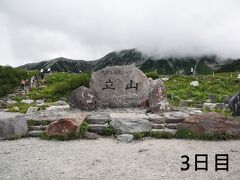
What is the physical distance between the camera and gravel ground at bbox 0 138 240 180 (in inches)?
421

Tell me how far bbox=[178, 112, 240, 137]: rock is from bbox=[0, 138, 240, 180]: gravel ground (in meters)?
0.69

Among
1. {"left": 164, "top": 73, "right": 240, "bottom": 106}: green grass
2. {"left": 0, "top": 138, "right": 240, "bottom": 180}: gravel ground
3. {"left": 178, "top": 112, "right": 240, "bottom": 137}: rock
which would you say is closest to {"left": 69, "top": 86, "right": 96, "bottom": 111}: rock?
{"left": 0, "top": 138, "right": 240, "bottom": 180}: gravel ground

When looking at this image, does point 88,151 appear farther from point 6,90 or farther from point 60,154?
point 6,90

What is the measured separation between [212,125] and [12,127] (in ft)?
26.2

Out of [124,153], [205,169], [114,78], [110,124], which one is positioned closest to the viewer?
[205,169]

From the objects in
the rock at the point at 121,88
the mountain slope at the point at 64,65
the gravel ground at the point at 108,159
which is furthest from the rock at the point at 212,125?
the mountain slope at the point at 64,65

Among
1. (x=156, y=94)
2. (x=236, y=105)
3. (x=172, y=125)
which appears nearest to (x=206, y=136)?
(x=172, y=125)

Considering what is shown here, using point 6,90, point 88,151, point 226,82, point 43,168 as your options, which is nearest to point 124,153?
point 88,151

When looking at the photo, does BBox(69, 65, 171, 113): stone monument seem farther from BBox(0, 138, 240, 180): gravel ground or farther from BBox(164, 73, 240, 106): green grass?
BBox(0, 138, 240, 180): gravel ground

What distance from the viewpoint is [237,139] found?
15.0 m

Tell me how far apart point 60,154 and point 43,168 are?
1754mm

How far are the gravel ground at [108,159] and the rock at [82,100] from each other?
5810mm

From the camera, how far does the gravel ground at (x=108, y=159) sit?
421 inches

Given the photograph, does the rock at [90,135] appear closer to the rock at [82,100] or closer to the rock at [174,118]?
the rock at [174,118]
